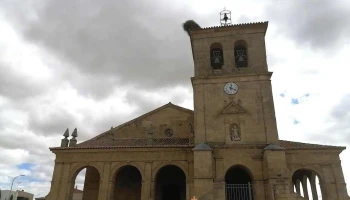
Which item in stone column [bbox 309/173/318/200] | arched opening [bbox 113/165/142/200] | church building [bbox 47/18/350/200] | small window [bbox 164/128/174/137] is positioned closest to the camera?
church building [bbox 47/18/350/200]

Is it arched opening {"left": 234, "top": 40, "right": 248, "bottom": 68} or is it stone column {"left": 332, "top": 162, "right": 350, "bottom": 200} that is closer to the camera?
stone column {"left": 332, "top": 162, "right": 350, "bottom": 200}

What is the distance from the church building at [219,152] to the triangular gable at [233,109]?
0.06 m

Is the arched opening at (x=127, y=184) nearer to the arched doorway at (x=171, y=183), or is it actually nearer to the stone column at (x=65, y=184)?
the arched doorway at (x=171, y=183)

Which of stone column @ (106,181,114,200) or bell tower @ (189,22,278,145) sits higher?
bell tower @ (189,22,278,145)

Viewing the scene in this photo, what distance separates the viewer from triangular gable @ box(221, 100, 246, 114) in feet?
58.1

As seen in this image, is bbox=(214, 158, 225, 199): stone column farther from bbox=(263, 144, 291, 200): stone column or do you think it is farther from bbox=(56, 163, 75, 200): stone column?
bbox=(56, 163, 75, 200): stone column

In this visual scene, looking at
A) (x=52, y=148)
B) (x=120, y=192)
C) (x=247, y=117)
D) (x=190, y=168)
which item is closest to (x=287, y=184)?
(x=247, y=117)

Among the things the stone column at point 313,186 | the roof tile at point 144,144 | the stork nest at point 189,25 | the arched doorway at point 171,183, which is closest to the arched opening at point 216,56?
the stork nest at point 189,25

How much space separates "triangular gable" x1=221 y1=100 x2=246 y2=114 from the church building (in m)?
0.06

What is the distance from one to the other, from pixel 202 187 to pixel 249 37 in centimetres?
1080

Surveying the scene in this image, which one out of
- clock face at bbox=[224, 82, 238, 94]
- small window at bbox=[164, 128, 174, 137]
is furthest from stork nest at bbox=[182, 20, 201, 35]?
small window at bbox=[164, 128, 174, 137]

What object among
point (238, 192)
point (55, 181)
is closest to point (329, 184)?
point (238, 192)

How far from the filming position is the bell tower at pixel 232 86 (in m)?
17.3

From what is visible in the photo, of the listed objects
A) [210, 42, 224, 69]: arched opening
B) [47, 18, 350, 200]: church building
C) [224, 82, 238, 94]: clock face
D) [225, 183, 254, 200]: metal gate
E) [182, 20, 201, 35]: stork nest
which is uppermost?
[182, 20, 201, 35]: stork nest
